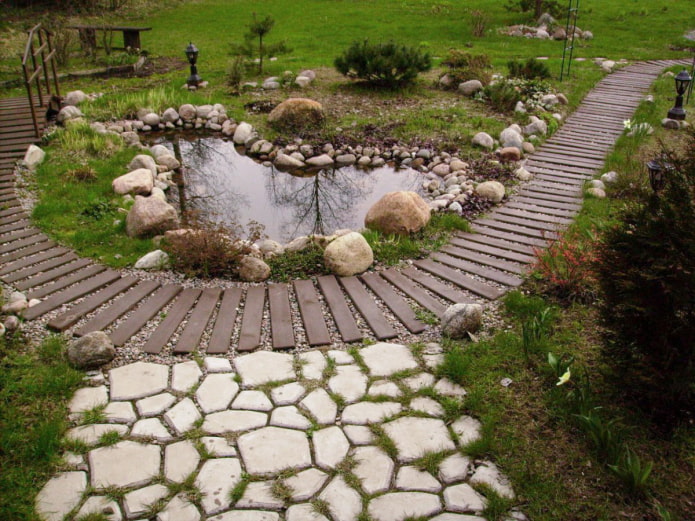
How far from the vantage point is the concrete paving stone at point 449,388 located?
405 cm

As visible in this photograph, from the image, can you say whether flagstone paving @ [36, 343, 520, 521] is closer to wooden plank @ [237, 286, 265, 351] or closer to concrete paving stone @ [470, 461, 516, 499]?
concrete paving stone @ [470, 461, 516, 499]

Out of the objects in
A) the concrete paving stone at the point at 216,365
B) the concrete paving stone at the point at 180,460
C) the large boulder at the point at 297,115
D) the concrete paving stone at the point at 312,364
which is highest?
the large boulder at the point at 297,115

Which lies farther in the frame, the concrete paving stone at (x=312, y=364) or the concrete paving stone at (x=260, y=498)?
the concrete paving stone at (x=312, y=364)

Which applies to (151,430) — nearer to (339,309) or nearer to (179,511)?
(179,511)

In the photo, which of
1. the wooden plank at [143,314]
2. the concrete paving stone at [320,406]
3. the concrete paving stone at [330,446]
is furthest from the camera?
the wooden plank at [143,314]

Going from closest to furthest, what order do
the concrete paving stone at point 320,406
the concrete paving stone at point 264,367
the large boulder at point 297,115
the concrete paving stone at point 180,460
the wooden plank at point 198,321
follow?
the concrete paving stone at point 180,460 → the concrete paving stone at point 320,406 → the concrete paving stone at point 264,367 → the wooden plank at point 198,321 → the large boulder at point 297,115

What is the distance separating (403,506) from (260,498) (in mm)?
820

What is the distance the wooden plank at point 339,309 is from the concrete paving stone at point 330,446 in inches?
45.0

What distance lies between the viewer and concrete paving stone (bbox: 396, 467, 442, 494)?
3275 millimetres

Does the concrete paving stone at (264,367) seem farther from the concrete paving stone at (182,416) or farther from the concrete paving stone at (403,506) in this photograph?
the concrete paving stone at (403,506)

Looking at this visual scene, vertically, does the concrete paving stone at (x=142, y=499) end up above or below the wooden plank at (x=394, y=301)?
below

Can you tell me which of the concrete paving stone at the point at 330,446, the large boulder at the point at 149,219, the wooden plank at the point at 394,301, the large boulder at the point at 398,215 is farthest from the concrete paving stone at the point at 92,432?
the large boulder at the point at 398,215

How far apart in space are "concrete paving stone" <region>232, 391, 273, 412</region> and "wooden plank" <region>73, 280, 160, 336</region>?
5.39ft

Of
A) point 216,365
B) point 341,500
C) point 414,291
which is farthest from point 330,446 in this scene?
point 414,291
